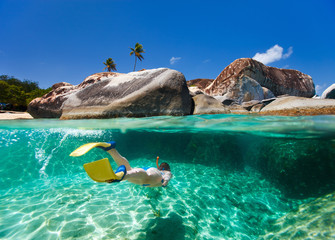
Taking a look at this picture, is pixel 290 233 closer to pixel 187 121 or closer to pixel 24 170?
pixel 187 121

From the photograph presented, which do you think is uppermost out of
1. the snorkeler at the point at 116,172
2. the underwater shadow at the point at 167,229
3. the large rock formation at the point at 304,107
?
the large rock formation at the point at 304,107

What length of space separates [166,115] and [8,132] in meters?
10.1

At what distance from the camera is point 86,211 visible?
3.97 m

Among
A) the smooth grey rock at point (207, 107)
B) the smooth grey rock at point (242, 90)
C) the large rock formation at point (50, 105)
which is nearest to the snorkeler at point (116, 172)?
the smooth grey rock at point (207, 107)

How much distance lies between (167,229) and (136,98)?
6629 mm

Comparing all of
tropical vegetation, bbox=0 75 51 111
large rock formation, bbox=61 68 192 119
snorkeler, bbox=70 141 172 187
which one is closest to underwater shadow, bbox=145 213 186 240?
snorkeler, bbox=70 141 172 187

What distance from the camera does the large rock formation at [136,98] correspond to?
859 cm

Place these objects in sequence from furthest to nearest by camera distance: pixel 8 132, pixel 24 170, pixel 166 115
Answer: pixel 8 132, pixel 166 115, pixel 24 170

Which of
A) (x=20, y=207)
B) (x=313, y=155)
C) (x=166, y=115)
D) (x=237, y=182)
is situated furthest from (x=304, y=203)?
(x=313, y=155)

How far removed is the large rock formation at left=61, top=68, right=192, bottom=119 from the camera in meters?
8.59

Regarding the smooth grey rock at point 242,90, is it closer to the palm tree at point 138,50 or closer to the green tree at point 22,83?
the palm tree at point 138,50

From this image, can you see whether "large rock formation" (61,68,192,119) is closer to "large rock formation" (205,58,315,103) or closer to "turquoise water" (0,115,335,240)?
"turquoise water" (0,115,335,240)

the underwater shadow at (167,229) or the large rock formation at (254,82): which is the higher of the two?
the large rock formation at (254,82)

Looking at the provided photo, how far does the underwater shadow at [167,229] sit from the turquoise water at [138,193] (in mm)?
22
